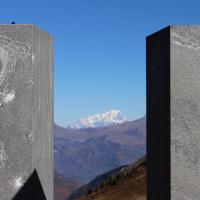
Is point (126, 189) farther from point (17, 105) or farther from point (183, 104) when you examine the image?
point (183, 104)

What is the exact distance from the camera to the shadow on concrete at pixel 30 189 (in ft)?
26.3

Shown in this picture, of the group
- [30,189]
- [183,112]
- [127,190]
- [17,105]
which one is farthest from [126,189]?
[183,112]

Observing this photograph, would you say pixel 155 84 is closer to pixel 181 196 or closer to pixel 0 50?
pixel 181 196

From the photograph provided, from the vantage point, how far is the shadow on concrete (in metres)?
8.02

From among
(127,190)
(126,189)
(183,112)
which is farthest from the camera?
(126,189)

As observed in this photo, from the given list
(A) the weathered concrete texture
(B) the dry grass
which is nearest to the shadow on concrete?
(A) the weathered concrete texture

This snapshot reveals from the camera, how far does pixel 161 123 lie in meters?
7.70

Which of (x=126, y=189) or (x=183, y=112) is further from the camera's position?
(x=126, y=189)

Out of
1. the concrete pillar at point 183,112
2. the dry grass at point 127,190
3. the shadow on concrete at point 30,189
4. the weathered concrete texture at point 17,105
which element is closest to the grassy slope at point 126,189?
the dry grass at point 127,190

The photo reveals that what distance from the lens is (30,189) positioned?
816cm

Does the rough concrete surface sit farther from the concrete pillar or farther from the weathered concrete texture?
the weathered concrete texture

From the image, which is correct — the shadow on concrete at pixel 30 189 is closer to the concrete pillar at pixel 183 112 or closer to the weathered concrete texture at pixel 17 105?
the weathered concrete texture at pixel 17 105

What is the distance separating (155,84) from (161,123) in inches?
29.1

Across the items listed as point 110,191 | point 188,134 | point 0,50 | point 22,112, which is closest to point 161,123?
point 188,134
